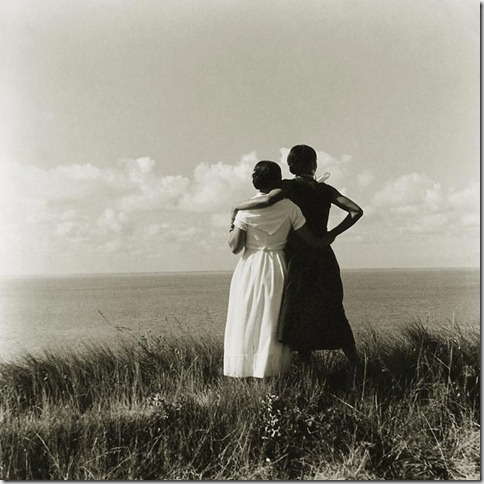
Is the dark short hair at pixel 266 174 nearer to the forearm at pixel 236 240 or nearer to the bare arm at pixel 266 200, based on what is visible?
the bare arm at pixel 266 200

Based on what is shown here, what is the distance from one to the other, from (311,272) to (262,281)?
399 mm

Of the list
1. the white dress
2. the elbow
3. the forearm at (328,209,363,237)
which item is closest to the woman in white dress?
the white dress

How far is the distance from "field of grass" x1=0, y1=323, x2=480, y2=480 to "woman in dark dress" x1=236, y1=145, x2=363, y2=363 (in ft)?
1.05

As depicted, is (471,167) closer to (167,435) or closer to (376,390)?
(376,390)

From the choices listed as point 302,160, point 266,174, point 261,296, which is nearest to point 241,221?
point 266,174

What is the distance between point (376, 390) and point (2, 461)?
285 centimetres

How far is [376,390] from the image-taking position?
408 centimetres

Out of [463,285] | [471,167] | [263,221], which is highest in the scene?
[471,167]

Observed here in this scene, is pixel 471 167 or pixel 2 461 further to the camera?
pixel 471 167

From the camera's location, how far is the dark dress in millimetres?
3945

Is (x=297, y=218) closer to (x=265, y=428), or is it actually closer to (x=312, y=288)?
(x=312, y=288)

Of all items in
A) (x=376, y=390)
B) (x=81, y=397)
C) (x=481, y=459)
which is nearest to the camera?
(x=481, y=459)

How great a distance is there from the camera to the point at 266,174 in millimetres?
3922

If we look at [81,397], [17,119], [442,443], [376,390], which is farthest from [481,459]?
[17,119]
